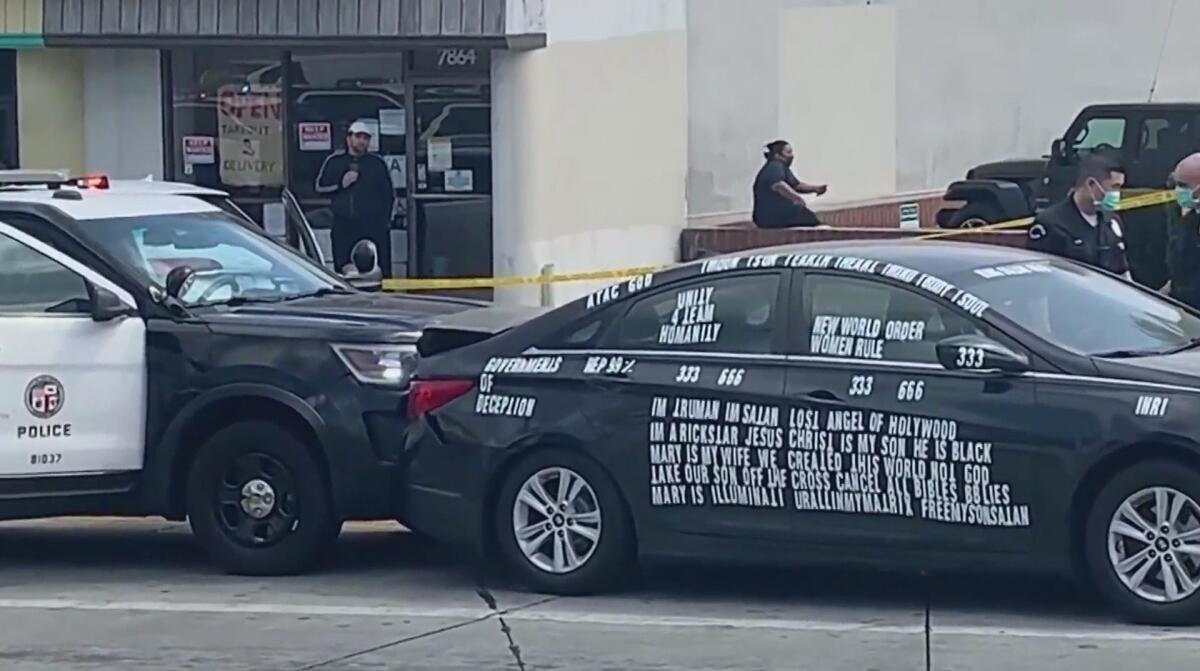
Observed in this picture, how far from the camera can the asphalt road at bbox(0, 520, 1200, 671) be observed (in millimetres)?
8227

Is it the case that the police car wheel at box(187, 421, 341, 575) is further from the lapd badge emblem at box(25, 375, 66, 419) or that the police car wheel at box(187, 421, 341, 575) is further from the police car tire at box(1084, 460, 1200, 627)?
the police car tire at box(1084, 460, 1200, 627)

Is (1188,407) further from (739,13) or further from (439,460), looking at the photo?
(739,13)

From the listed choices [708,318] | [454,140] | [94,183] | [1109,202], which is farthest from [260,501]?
[454,140]

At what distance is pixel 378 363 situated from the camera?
32.6 ft

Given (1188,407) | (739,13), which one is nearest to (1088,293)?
(1188,407)

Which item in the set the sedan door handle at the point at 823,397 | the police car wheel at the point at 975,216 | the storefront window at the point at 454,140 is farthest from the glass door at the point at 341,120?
the sedan door handle at the point at 823,397

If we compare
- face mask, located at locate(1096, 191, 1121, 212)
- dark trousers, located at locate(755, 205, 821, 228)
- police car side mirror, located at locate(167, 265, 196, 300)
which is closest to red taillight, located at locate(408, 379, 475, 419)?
police car side mirror, located at locate(167, 265, 196, 300)

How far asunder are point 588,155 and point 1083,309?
11.9 metres

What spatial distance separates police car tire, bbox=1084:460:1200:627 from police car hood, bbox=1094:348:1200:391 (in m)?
0.31

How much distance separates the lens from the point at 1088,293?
9258 millimetres

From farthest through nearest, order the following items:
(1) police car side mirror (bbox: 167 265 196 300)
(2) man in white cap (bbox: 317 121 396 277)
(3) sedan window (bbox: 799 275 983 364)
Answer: (2) man in white cap (bbox: 317 121 396 277), (1) police car side mirror (bbox: 167 265 196 300), (3) sedan window (bbox: 799 275 983 364)

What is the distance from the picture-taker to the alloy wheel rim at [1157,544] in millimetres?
8312

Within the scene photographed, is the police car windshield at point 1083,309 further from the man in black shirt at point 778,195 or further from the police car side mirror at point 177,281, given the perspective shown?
the man in black shirt at point 778,195

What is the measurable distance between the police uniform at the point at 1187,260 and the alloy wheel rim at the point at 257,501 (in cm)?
525
